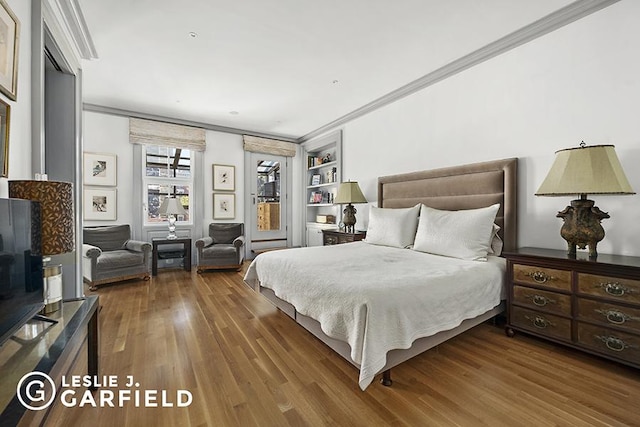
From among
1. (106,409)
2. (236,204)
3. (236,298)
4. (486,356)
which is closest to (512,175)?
(486,356)

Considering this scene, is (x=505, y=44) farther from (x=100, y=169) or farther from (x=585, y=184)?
(x=100, y=169)

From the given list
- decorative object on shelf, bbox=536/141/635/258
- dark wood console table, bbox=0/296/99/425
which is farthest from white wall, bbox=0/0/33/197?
decorative object on shelf, bbox=536/141/635/258

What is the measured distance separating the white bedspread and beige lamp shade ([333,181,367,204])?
1.64 m

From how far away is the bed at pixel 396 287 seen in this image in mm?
1561

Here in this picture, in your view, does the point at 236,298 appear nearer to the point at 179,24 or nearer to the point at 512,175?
the point at 179,24

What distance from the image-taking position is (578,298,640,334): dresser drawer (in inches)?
67.2

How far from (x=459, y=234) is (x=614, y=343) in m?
1.18

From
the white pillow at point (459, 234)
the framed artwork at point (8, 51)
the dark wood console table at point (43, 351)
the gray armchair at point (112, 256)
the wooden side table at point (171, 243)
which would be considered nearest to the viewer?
the dark wood console table at point (43, 351)

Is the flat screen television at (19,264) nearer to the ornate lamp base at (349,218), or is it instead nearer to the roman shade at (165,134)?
the ornate lamp base at (349,218)

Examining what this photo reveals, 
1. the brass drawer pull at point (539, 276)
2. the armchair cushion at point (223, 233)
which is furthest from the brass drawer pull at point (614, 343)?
the armchair cushion at point (223, 233)

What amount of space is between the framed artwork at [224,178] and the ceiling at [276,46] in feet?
4.29

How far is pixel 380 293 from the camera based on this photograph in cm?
161

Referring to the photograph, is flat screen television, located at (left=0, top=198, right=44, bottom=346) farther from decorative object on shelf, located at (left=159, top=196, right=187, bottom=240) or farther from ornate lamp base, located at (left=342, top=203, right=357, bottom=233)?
ornate lamp base, located at (left=342, top=203, right=357, bottom=233)

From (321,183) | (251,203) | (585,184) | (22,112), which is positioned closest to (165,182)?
(251,203)
